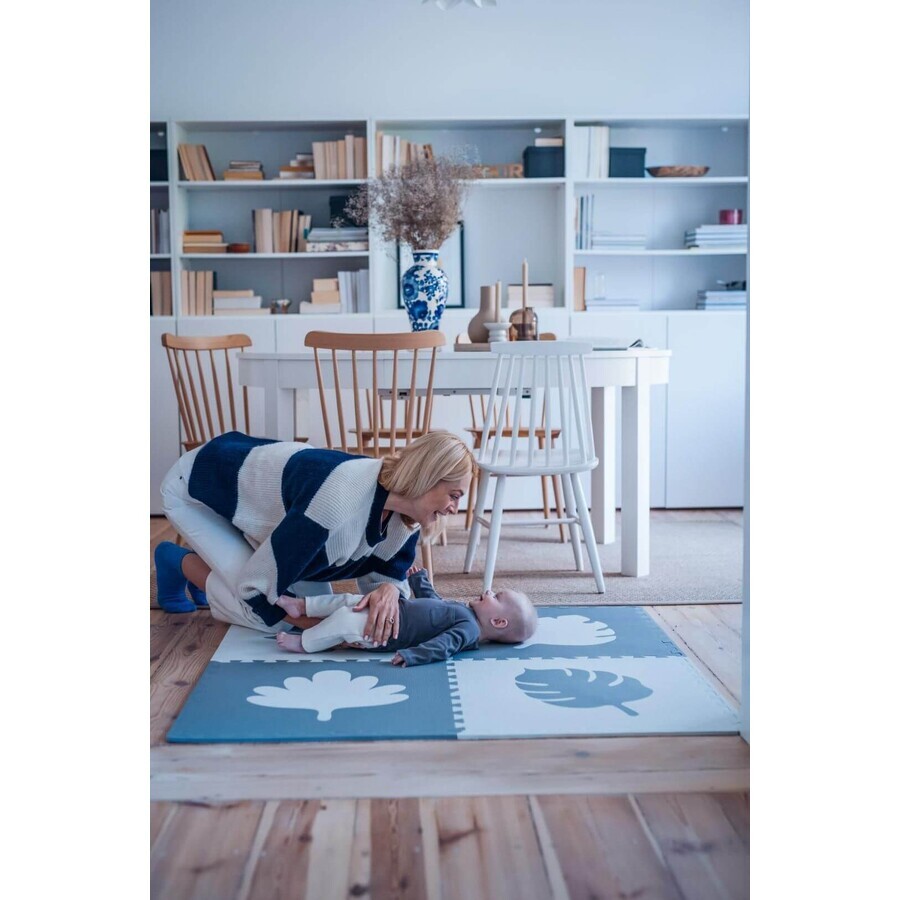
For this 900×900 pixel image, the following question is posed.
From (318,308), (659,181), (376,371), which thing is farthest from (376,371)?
(659,181)

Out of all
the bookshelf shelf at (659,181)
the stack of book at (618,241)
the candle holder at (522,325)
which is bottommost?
the candle holder at (522,325)

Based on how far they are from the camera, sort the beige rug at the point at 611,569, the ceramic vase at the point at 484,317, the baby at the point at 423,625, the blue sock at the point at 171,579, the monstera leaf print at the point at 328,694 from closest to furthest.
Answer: the monstera leaf print at the point at 328,694
the baby at the point at 423,625
the blue sock at the point at 171,579
the beige rug at the point at 611,569
the ceramic vase at the point at 484,317

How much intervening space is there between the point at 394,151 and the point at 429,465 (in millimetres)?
2698

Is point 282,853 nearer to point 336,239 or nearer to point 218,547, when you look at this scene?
point 218,547

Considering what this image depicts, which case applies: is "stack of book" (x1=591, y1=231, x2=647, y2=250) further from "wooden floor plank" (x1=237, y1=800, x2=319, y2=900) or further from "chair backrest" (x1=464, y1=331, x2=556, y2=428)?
"wooden floor plank" (x1=237, y1=800, x2=319, y2=900)

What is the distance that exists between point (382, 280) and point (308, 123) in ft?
2.59

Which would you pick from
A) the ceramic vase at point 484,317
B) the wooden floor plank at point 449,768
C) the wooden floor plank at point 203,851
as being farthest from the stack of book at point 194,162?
the wooden floor plank at point 203,851

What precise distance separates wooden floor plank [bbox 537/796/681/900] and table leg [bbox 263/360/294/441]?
200cm

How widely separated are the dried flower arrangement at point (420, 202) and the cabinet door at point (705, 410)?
1.54m

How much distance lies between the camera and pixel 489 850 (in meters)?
1.63

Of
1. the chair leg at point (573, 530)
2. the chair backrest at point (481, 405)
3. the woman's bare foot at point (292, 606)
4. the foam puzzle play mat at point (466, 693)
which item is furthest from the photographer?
the chair backrest at point (481, 405)

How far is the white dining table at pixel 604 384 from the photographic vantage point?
11.3ft

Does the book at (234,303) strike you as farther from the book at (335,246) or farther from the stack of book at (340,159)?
the stack of book at (340,159)
